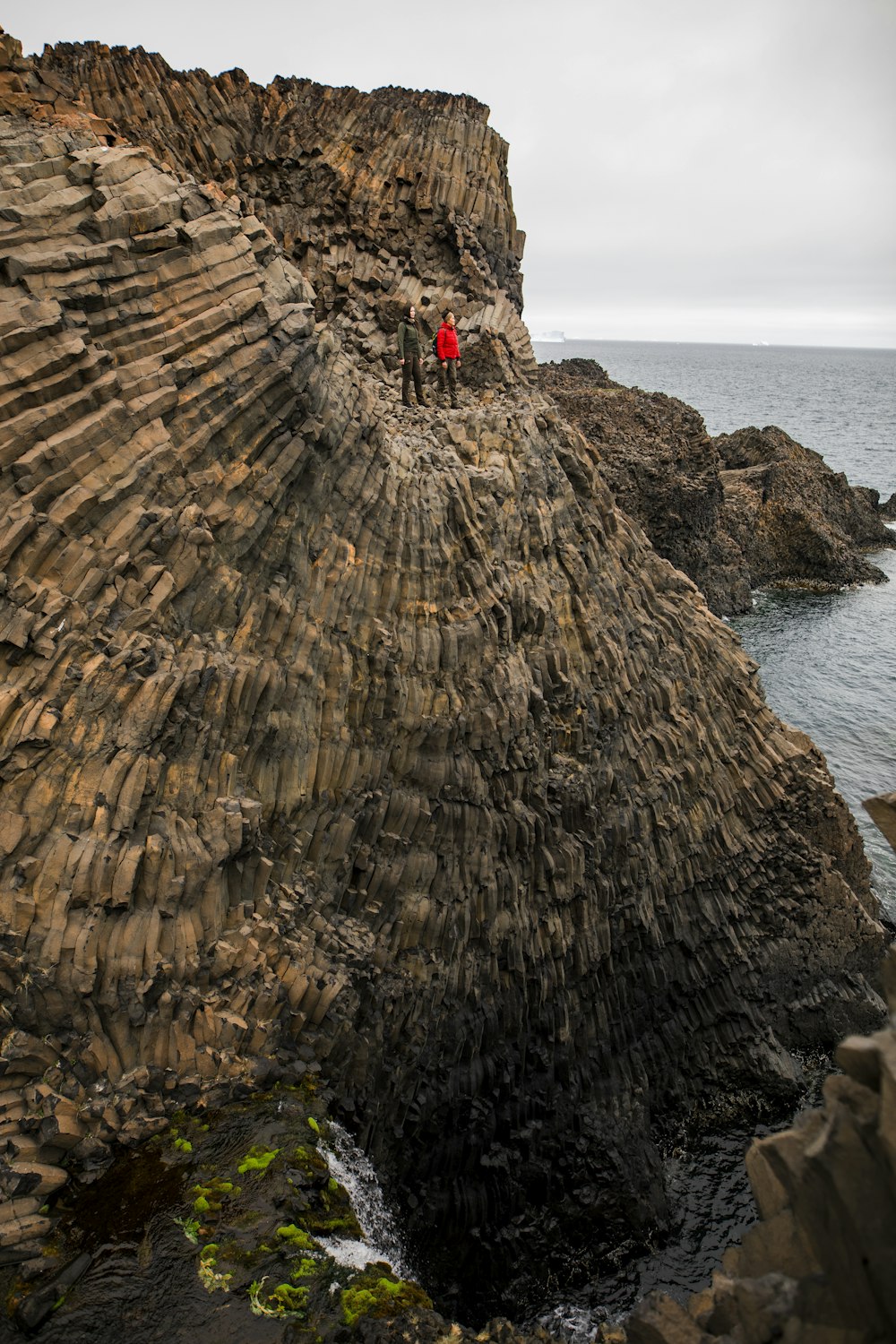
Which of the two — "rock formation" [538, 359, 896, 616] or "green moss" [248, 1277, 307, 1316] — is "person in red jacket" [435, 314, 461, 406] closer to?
"green moss" [248, 1277, 307, 1316]

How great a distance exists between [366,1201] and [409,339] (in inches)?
619

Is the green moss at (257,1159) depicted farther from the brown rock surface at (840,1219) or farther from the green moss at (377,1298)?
the brown rock surface at (840,1219)

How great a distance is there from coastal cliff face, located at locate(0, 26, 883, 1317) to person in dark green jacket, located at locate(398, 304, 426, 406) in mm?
585

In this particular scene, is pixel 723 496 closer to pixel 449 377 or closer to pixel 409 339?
pixel 449 377

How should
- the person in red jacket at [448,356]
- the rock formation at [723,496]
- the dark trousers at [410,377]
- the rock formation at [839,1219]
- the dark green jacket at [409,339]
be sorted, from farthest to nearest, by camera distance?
the rock formation at [723,496]
the person in red jacket at [448,356]
the dark trousers at [410,377]
the dark green jacket at [409,339]
the rock formation at [839,1219]

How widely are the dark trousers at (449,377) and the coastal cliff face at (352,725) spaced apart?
0.80m

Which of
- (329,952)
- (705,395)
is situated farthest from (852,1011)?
(705,395)

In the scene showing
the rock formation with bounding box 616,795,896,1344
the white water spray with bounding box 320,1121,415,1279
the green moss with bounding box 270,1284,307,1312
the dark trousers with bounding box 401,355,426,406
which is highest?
the dark trousers with bounding box 401,355,426,406

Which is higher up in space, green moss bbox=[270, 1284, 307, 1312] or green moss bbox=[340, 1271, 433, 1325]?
green moss bbox=[270, 1284, 307, 1312]

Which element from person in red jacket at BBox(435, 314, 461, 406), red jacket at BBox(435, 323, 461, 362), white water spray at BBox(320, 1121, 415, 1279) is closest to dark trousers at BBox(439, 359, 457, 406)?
person in red jacket at BBox(435, 314, 461, 406)

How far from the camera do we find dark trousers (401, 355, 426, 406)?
18172mm

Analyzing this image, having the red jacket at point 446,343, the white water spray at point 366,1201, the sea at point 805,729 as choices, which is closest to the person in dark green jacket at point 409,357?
the red jacket at point 446,343

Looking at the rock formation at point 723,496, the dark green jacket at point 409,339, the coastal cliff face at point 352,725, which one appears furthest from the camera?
the rock formation at point 723,496

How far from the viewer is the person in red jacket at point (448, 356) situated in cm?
1828
